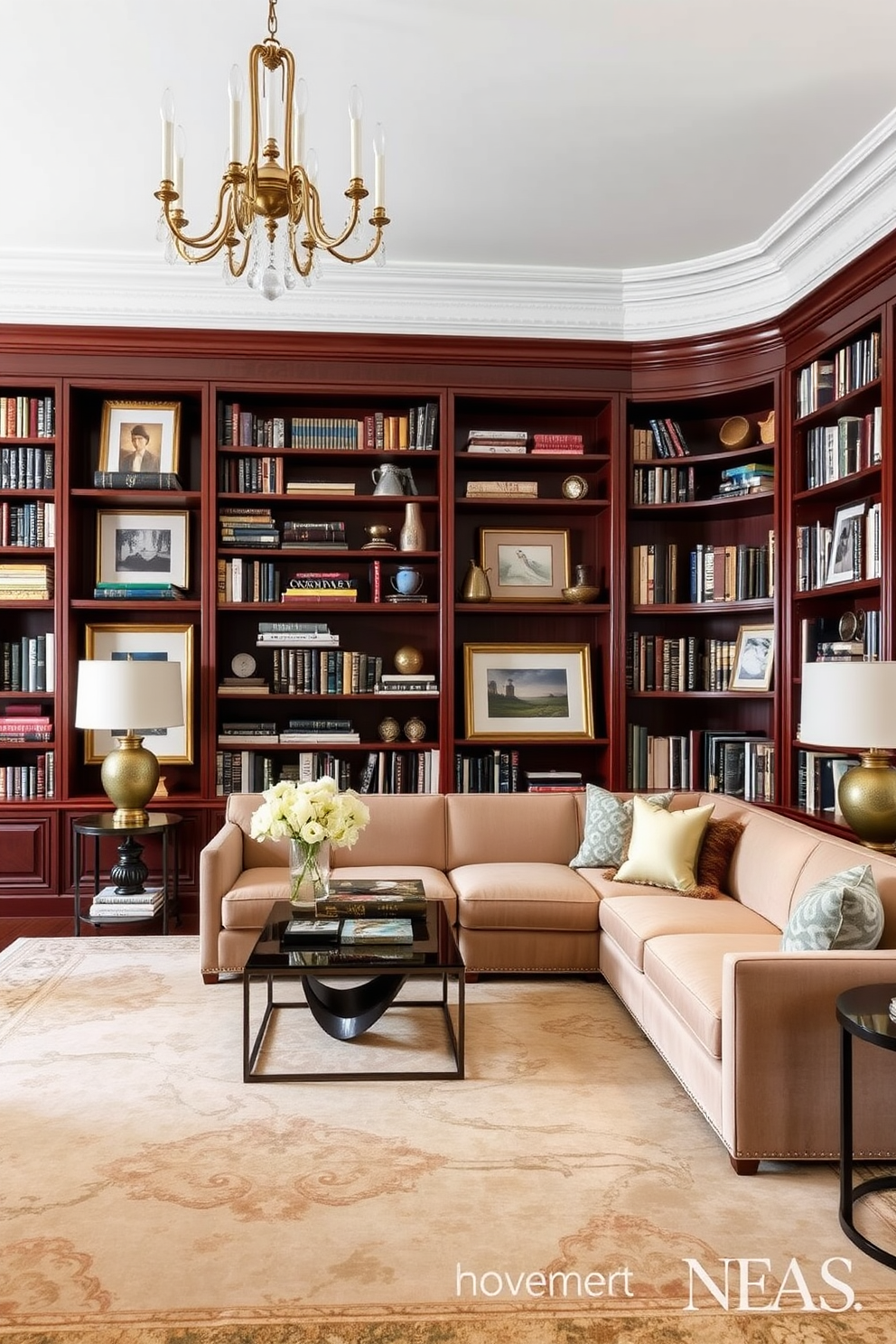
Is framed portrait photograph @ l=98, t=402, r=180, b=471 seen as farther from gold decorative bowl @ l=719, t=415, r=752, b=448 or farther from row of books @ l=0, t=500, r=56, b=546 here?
gold decorative bowl @ l=719, t=415, r=752, b=448

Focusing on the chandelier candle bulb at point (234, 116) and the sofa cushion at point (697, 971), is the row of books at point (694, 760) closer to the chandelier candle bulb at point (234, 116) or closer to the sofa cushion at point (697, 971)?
the sofa cushion at point (697, 971)

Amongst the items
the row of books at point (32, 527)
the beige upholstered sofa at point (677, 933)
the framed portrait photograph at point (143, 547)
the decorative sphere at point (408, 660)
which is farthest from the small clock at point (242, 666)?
the row of books at point (32, 527)

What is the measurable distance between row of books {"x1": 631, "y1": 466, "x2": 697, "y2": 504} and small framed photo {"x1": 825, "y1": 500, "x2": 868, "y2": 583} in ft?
3.20

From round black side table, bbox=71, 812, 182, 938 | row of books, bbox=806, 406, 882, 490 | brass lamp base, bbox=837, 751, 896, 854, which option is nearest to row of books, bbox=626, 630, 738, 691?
row of books, bbox=806, 406, 882, 490

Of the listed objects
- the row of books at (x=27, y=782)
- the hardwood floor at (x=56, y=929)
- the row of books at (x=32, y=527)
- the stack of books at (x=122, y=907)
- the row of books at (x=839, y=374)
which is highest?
the row of books at (x=839, y=374)

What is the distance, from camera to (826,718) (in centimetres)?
355

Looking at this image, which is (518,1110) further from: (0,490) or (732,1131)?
(0,490)

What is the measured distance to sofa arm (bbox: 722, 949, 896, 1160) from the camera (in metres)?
2.54

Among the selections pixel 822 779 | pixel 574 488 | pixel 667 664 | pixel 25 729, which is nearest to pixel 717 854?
pixel 822 779

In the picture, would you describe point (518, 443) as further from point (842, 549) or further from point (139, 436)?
point (139, 436)

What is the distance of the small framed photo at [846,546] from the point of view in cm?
432

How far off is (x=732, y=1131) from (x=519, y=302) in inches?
160

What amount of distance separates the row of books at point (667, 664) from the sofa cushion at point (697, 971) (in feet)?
7.08

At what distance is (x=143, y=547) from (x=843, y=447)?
3532 millimetres
